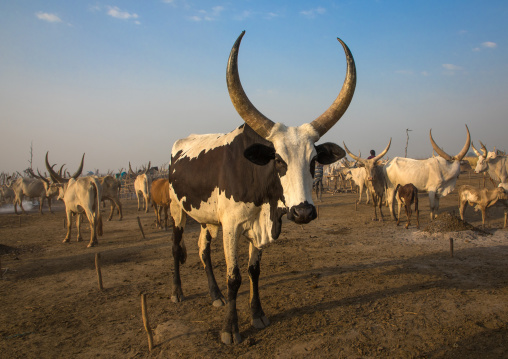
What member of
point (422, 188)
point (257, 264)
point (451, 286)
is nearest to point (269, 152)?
point (257, 264)

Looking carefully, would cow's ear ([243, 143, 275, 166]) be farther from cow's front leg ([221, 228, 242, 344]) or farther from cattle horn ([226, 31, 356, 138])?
cow's front leg ([221, 228, 242, 344])

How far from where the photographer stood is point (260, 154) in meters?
3.20

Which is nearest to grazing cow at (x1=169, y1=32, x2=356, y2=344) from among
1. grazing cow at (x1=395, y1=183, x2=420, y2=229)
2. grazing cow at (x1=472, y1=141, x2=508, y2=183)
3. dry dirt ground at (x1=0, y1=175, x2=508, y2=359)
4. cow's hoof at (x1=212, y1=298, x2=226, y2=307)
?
Answer: dry dirt ground at (x1=0, y1=175, x2=508, y2=359)

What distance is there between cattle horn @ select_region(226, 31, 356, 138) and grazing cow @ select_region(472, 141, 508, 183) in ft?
43.4

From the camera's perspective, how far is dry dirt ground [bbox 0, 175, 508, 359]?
3.34 m

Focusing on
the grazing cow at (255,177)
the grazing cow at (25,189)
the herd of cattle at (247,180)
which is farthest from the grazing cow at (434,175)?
the grazing cow at (25,189)

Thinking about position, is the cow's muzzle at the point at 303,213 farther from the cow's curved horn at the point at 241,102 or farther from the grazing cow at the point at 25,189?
the grazing cow at the point at 25,189

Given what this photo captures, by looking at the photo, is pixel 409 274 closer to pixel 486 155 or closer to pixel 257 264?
pixel 257 264

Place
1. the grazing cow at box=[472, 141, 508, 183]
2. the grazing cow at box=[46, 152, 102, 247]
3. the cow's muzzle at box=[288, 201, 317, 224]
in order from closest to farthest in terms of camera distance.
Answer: the cow's muzzle at box=[288, 201, 317, 224] < the grazing cow at box=[46, 152, 102, 247] < the grazing cow at box=[472, 141, 508, 183]

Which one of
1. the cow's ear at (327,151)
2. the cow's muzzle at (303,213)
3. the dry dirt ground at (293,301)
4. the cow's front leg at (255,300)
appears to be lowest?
the dry dirt ground at (293,301)

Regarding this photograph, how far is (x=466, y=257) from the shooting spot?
621 cm

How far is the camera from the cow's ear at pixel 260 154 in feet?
10.2

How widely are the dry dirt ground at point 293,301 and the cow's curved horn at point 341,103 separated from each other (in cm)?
231

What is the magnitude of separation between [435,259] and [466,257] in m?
0.60
